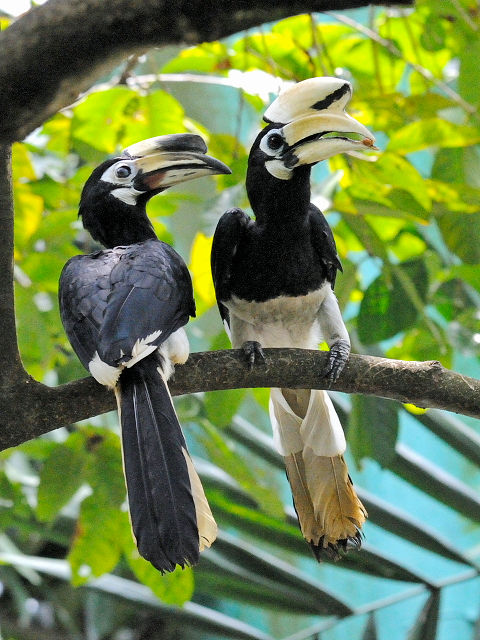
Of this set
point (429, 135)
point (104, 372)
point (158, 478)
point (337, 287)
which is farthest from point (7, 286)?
point (429, 135)

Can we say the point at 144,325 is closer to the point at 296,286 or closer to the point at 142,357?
the point at 142,357

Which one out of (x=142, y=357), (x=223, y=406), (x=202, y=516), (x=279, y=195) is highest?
(x=142, y=357)

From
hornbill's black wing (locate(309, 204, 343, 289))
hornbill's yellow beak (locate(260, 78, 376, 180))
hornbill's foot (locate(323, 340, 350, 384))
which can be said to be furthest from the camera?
hornbill's black wing (locate(309, 204, 343, 289))

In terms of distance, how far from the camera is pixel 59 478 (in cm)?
241

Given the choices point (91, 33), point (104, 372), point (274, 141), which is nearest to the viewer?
point (91, 33)

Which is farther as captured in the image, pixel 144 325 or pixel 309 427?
pixel 309 427

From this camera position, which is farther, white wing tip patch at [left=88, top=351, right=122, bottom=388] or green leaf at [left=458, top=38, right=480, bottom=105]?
green leaf at [left=458, top=38, right=480, bottom=105]

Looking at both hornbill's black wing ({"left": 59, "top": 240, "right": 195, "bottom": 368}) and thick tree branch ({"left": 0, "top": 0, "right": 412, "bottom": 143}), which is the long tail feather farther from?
thick tree branch ({"left": 0, "top": 0, "right": 412, "bottom": 143})

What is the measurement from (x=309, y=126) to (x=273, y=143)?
14 centimetres

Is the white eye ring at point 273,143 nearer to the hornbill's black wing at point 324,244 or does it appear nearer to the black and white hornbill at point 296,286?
the black and white hornbill at point 296,286

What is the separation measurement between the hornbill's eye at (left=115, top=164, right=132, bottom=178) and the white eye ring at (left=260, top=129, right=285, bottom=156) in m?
0.36

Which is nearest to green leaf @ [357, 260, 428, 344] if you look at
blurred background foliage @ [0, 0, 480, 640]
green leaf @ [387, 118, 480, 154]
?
blurred background foliage @ [0, 0, 480, 640]

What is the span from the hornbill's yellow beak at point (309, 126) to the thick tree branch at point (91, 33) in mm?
1107

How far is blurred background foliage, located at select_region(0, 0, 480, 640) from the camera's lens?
233 cm
